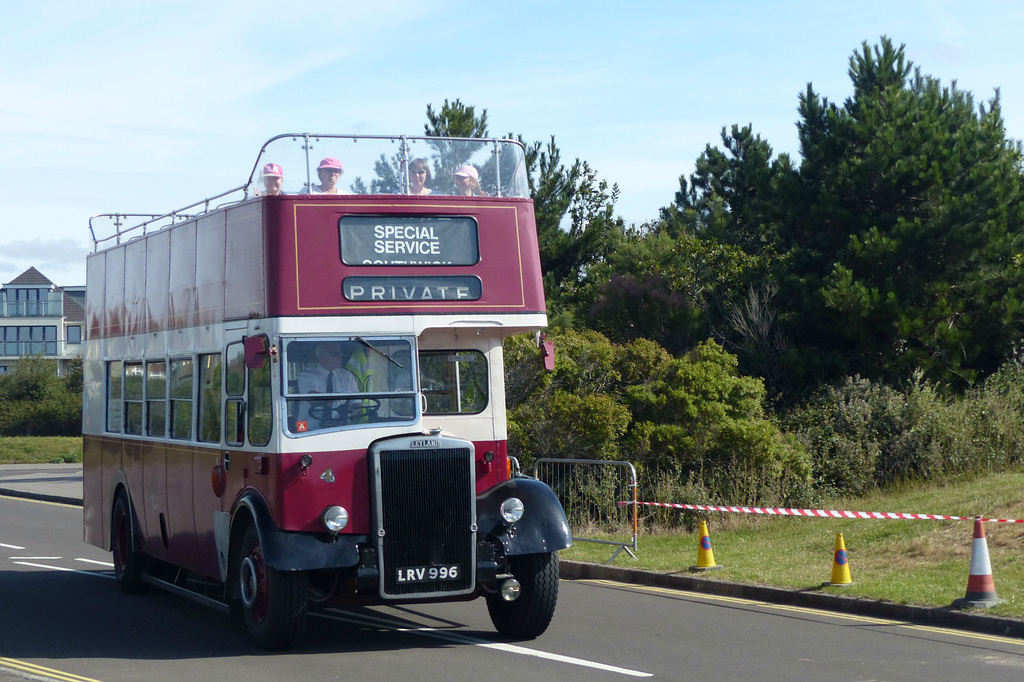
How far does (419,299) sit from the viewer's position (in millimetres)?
9680

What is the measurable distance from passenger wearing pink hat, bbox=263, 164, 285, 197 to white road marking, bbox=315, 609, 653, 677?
12.9 feet

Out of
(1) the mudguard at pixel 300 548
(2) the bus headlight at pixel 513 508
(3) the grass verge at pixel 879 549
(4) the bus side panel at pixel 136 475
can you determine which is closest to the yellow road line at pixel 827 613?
(3) the grass verge at pixel 879 549

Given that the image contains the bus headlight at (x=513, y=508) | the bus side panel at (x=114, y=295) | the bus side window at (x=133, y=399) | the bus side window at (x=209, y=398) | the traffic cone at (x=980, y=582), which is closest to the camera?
the bus headlight at (x=513, y=508)

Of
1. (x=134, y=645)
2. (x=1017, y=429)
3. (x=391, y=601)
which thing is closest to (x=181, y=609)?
A: (x=134, y=645)

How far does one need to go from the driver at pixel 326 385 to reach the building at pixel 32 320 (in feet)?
267

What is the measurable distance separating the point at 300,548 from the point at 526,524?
1788mm

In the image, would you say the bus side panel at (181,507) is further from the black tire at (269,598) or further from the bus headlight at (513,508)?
the bus headlight at (513,508)

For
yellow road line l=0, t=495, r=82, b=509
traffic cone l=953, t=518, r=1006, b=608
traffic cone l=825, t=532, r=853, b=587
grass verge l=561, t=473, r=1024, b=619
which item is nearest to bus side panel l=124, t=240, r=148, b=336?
grass verge l=561, t=473, r=1024, b=619

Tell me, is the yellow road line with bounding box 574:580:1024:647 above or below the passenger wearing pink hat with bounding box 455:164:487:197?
below

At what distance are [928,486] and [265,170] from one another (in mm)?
13167

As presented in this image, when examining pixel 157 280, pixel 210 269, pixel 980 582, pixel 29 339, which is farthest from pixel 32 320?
pixel 980 582

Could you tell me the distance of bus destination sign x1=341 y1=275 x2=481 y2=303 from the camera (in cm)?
953

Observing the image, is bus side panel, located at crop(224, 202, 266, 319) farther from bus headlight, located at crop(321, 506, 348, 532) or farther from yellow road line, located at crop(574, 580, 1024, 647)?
yellow road line, located at crop(574, 580, 1024, 647)

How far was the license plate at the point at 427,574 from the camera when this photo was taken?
912cm
